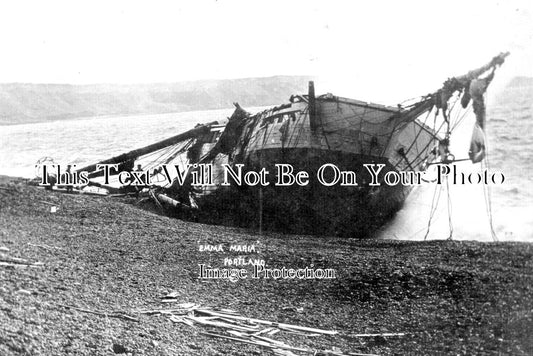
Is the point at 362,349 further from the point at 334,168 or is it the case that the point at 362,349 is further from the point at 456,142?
the point at 456,142

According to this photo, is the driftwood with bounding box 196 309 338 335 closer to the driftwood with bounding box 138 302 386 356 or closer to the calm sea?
the driftwood with bounding box 138 302 386 356

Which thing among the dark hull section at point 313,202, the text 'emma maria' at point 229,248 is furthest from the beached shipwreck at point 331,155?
the text 'emma maria' at point 229,248

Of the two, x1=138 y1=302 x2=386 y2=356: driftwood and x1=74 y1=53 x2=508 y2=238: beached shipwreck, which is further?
x1=74 y1=53 x2=508 y2=238: beached shipwreck

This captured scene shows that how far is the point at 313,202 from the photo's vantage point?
31.2ft

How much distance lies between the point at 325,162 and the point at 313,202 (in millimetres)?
1036

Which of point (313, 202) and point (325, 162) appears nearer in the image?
point (313, 202)

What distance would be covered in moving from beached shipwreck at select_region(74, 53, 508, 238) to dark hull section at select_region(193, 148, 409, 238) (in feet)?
0.07

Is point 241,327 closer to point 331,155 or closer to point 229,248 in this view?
point 229,248

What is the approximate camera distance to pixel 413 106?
1066cm

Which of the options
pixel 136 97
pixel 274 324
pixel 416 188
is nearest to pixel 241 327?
pixel 274 324

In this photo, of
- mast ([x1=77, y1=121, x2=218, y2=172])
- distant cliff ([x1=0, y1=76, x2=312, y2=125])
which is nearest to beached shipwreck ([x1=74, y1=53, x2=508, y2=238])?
mast ([x1=77, y1=121, x2=218, y2=172])

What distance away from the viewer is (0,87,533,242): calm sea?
38.7 ft

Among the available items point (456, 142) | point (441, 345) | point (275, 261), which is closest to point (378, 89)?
point (456, 142)

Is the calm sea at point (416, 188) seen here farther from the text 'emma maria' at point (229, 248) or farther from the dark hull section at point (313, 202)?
the text 'emma maria' at point (229, 248)
